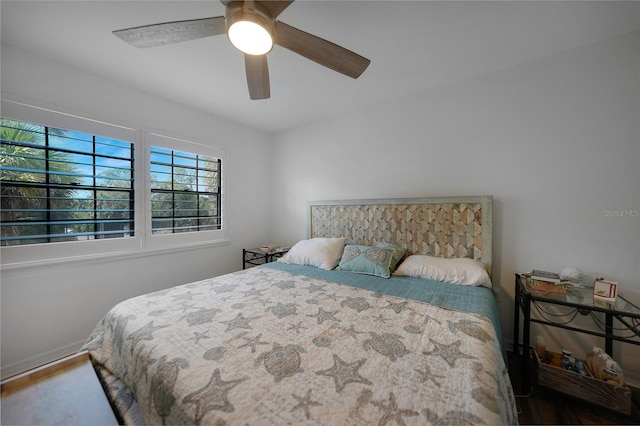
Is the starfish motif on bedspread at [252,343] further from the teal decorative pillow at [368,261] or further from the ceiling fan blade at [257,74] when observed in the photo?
the ceiling fan blade at [257,74]

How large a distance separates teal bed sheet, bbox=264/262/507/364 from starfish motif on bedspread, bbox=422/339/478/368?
44 centimetres

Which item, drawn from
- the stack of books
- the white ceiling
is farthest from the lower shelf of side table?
the stack of books

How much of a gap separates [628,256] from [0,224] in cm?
468

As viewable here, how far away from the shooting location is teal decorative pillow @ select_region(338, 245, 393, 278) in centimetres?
212

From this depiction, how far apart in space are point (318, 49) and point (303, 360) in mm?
1662

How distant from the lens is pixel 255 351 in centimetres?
102

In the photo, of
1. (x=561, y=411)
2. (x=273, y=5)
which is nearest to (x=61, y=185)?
(x=273, y=5)

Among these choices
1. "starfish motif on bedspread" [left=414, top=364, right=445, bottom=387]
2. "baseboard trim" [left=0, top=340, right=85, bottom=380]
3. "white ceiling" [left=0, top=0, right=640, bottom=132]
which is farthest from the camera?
"baseboard trim" [left=0, top=340, right=85, bottom=380]

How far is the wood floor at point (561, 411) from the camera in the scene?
136cm

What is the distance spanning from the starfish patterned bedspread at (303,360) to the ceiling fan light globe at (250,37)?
157 centimetres

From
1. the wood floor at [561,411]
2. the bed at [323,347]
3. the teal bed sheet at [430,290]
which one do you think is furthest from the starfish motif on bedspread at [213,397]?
the wood floor at [561,411]

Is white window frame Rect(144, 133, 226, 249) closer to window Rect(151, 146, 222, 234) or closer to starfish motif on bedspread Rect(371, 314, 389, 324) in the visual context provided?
window Rect(151, 146, 222, 234)

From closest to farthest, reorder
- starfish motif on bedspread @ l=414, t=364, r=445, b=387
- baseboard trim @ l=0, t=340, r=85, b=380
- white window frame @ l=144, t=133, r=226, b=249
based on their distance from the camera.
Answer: starfish motif on bedspread @ l=414, t=364, r=445, b=387 → baseboard trim @ l=0, t=340, r=85, b=380 → white window frame @ l=144, t=133, r=226, b=249

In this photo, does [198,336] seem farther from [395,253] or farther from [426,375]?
[395,253]
